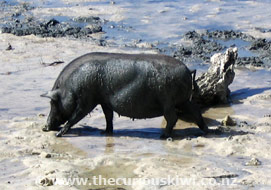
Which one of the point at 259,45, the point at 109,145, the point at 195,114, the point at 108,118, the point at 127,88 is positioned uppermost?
the point at 127,88

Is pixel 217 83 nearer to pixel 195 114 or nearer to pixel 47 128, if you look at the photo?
pixel 195 114

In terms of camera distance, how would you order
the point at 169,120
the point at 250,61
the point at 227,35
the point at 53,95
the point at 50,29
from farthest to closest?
1. the point at 50,29
2. the point at 227,35
3. the point at 250,61
4. the point at 53,95
5. the point at 169,120

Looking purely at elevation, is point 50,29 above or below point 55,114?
above

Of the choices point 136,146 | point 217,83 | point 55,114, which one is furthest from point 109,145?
point 217,83

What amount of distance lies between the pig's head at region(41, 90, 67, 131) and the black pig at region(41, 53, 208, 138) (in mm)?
17

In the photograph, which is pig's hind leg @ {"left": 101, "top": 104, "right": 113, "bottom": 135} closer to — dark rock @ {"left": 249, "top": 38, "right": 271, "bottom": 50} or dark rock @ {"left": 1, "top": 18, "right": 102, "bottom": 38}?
→ dark rock @ {"left": 249, "top": 38, "right": 271, "bottom": 50}

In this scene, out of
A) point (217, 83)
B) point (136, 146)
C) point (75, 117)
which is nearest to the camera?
point (136, 146)

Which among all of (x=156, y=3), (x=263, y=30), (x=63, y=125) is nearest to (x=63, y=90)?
(x=63, y=125)

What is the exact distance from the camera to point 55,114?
965 cm

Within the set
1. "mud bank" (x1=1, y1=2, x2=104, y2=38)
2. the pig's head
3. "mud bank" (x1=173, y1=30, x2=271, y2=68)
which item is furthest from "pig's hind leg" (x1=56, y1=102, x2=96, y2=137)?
"mud bank" (x1=1, y1=2, x2=104, y2=38)

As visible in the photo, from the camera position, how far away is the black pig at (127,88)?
30.0 feet

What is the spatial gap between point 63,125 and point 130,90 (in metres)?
1.51

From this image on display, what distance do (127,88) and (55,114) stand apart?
49.4 inches

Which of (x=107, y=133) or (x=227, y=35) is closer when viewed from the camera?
(x=107, y=133)
